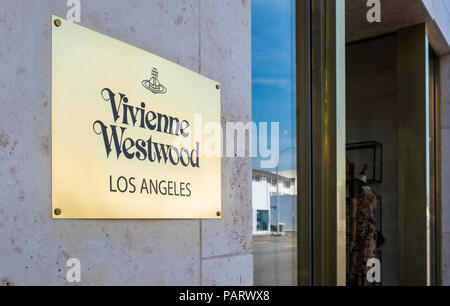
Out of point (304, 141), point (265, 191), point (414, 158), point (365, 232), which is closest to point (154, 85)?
point (265, 191)

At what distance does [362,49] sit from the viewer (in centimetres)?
398

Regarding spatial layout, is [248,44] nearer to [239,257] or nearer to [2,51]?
[239,257]

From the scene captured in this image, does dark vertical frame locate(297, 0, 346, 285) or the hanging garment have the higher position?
dark vertical frame locate(297, 0, 346, 285)

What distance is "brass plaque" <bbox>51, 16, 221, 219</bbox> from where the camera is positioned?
0.92m

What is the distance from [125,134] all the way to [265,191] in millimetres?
834

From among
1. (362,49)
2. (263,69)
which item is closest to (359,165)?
(362,49)

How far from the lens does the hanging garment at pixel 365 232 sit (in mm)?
3717

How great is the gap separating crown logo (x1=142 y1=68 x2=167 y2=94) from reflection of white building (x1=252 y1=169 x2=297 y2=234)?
0.61 m

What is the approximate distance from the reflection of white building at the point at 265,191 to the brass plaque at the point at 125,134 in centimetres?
36

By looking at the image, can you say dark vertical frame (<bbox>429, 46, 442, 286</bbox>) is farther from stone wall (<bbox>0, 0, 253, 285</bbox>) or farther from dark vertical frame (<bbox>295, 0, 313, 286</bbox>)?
stone wall (<bbox>0, 0, 253, 285</bbox>)

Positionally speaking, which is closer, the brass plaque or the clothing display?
the brass plaque

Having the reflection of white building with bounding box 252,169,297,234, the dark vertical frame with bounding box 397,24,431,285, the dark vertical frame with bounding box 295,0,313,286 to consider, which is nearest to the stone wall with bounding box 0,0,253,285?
the reflection of white building with bounding box 252,169,297,234
